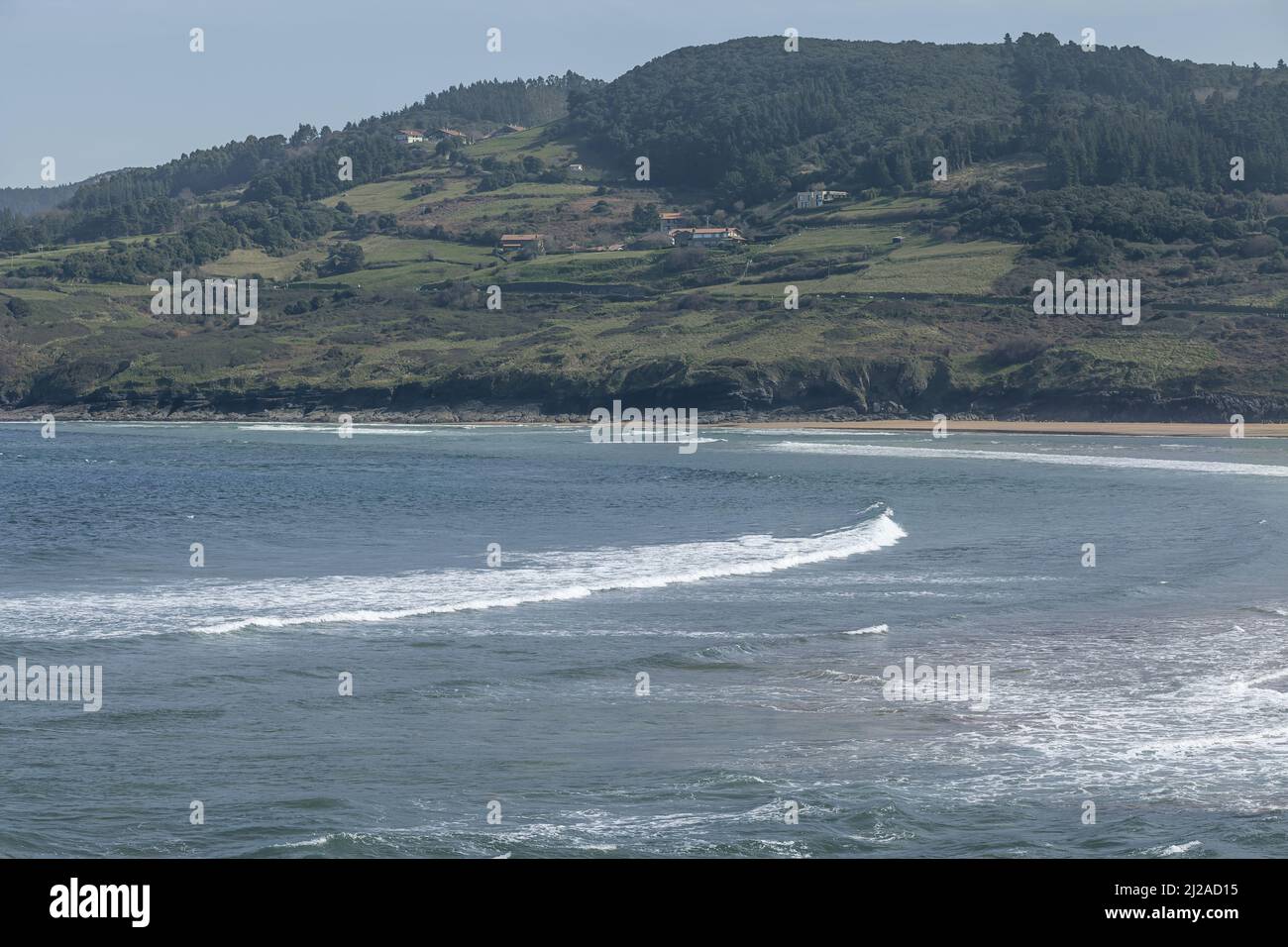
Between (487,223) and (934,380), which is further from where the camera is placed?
(487,223)

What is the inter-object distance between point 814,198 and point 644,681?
431 feet

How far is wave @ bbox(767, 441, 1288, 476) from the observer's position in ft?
177

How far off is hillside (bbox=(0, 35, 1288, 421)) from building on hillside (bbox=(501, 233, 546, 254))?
1.39 meters

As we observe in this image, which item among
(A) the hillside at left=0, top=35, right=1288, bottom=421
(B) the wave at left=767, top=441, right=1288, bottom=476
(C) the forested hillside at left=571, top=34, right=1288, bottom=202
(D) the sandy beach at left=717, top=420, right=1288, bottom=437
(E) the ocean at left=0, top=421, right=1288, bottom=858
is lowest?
(E) the ocean at left=0, top=421, right=1288, bottom=858

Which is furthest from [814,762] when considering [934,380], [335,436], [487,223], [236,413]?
[487,223]

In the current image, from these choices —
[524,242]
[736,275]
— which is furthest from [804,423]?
[524,242]

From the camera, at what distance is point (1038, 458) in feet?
202

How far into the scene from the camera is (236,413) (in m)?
104

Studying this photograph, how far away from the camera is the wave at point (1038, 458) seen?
177 feet

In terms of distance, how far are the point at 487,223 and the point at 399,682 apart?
438ft

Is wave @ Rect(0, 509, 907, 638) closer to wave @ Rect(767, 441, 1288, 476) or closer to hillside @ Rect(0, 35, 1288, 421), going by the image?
wave @ Rect(767, 441, 1288, 476)

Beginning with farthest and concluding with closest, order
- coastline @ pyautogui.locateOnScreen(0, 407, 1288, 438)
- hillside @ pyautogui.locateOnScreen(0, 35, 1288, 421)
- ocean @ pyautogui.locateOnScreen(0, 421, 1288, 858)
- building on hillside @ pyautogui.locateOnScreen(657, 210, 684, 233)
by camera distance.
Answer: building on hillside @ pyautogui.locateOnScreen(657, 210, 684, 233) < hillside @ pyautogui.locateOnScreen(0, 35, 1288, 421) < coastline @ pyautogui.locateOnScreen(0, 407, 1288, 438) < ocean @ pyautogui.locateOnScreen(0, 421, 1288, 858)

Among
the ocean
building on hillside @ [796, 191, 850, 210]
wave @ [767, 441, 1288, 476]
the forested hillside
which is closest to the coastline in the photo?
wave @ [767, 441, 1288, 476]
